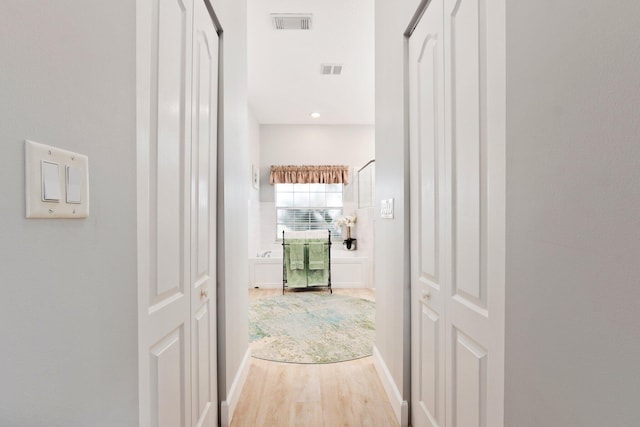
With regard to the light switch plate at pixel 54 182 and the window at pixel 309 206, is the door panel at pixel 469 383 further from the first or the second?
the window at pixel 309 206

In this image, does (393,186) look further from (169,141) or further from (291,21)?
(291,21)

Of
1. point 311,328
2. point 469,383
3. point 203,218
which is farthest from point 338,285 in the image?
point 469,383

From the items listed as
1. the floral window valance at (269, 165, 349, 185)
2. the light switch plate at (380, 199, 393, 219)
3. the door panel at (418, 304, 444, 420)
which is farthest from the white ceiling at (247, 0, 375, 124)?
the door panel at (418, 304, 444, 420)

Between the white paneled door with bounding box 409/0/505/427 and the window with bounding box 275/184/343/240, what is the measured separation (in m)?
4.29

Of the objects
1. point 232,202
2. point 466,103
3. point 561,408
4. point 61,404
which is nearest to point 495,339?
point 561,408

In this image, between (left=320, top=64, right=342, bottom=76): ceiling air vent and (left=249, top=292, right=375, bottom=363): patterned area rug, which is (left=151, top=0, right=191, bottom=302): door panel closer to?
(left=249, top=292, right=375, bottom=363): patterned area rug

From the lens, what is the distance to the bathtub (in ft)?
16.7

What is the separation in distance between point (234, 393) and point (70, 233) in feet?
5.39

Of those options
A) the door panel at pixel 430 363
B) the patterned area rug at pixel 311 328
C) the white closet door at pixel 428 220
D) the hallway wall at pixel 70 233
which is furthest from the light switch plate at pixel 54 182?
the patterned area rug at pixel 311 328

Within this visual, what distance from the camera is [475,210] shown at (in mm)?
1098

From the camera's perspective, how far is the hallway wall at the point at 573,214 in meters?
0.55

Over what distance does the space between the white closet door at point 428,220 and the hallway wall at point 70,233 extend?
1.14m

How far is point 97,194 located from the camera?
0.69 m

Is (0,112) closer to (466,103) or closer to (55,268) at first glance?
(55,268)
